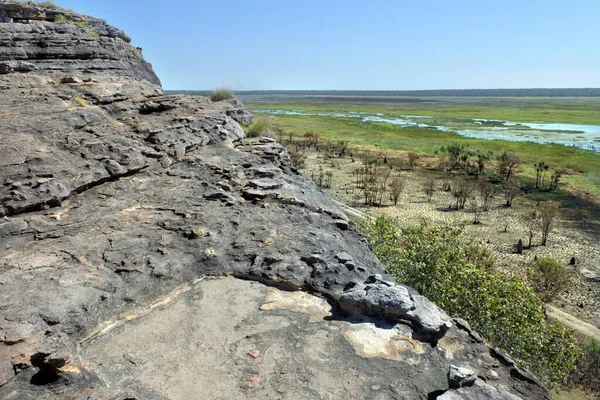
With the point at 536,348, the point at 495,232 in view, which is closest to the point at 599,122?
the point at 495,232

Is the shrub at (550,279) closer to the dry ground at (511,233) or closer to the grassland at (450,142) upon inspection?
the dry ground at (511,233)

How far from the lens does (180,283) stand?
33.4 feet

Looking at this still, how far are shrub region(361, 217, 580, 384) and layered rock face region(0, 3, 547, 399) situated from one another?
15.1 feet

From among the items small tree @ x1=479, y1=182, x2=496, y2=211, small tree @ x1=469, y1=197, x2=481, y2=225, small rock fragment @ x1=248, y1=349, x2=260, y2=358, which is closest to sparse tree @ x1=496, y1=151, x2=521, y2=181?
small tree @ x1=479, y1=182, x2=496, y2=211

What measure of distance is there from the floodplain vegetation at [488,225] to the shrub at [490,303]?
0.05 metres

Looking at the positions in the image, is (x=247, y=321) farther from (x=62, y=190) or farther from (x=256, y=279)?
(x=62, y=190)

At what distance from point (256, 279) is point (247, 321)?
5.60 ft

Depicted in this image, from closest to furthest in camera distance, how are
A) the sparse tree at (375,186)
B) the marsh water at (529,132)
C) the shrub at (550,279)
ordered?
the shrub at (550,279), the sparse tree at (375,186), the marsh water at (529,132)

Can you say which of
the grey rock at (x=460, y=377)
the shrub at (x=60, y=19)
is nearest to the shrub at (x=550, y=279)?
the grey rock at (x=460, y=377)

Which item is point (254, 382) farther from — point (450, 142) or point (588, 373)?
point (450, 142)

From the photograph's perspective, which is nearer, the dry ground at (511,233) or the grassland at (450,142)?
the dry ground at (511,233)

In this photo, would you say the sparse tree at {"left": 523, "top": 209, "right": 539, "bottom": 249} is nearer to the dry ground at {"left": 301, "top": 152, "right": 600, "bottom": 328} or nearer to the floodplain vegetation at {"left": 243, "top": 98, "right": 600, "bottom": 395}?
the floodplain vegetation at {"left": 243, "top": 98, "right": 600, "bottom": 395}

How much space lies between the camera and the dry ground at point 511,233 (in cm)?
2905

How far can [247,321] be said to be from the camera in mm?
9227
